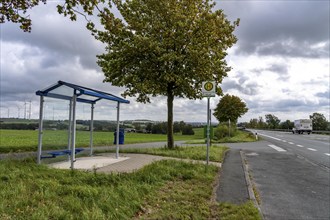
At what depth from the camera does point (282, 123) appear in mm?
102250

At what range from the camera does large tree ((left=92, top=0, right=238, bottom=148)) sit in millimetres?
14461

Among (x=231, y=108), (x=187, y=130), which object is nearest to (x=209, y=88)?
(x=231, y=108)

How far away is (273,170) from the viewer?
12266mm

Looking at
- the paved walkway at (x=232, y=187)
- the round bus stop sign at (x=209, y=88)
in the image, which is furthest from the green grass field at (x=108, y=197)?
the round bus stop sign at (x=209, y=88)

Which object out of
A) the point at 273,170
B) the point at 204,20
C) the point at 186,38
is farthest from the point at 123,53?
the point at 273,170

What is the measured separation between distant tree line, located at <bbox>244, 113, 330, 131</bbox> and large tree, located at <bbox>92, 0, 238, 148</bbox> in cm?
6855

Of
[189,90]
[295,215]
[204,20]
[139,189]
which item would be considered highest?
[204,20]

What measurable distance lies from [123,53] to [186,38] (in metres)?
2.93

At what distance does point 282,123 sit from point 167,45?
95262 mm

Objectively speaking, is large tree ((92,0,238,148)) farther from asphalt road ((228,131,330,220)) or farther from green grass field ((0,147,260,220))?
green grass field ((0,147,260,220))

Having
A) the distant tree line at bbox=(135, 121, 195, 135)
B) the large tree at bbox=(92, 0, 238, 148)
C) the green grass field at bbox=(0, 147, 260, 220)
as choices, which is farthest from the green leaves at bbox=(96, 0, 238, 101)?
the distant tree line at bbox=(135, 121, 195, 135)

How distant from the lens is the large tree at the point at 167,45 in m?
14.5

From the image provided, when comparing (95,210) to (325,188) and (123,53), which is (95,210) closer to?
(325,188)

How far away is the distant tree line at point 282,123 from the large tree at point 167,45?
68550mm
